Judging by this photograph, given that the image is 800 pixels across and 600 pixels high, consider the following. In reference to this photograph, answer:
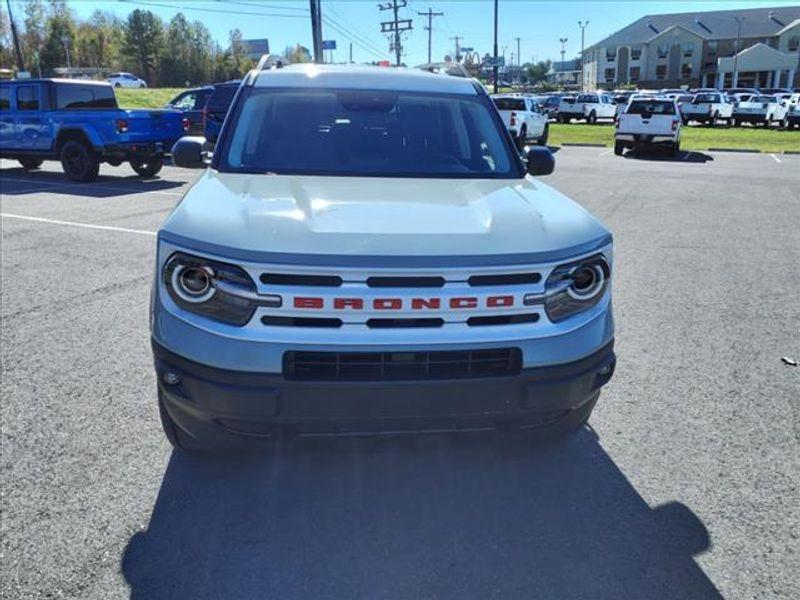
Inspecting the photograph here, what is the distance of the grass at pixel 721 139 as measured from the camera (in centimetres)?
2403

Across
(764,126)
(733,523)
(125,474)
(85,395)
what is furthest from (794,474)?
(764,126)

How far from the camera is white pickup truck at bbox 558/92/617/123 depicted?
40.0 meters

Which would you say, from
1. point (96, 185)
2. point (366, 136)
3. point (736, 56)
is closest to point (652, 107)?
point (96, 185)

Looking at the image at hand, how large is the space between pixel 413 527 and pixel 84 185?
13.1 m

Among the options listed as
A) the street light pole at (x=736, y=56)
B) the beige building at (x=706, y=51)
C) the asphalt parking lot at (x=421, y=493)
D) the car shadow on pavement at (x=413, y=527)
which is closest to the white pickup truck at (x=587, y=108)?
the asphalt parking lot at (x=421, y=493)

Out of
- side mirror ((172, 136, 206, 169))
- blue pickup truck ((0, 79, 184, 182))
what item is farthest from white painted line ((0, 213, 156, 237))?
side mirror ((172, 136, 206, 169))

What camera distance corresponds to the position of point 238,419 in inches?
98.3

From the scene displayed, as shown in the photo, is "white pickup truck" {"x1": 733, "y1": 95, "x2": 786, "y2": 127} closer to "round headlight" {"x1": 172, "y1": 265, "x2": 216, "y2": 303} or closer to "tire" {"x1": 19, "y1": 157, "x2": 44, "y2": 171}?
"tire" {"x1": 19, "y1": 157, "x2": 44, "y2": 171}

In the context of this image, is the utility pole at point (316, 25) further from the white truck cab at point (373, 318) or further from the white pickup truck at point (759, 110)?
the white truck cab at point (373, 318)

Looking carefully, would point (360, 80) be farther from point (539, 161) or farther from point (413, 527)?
point (413, 527)

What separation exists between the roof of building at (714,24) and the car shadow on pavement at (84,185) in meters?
97.8

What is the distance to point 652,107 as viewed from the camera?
68.1 feet

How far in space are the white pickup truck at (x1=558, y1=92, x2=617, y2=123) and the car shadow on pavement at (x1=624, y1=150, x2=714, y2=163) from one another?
18114 millimetres

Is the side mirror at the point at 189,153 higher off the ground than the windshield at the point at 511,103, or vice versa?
the windshield at the point at 511,103
